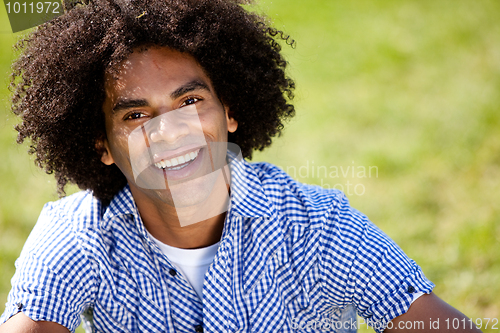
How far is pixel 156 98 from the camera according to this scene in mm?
2338

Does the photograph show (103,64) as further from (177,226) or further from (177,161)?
(177,226)

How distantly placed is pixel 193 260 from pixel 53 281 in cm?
67

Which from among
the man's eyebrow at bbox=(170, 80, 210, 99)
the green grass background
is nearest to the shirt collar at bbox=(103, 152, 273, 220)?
the man's eyebrow at bbox=(170, 80, 210, 99)

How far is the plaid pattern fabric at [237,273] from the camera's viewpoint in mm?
2338

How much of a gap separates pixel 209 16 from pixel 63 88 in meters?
0.80

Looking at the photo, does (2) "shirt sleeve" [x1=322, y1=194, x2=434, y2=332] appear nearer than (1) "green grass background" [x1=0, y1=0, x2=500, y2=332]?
Yes

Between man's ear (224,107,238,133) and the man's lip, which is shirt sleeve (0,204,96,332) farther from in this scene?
man's ear (224,107,238,133)

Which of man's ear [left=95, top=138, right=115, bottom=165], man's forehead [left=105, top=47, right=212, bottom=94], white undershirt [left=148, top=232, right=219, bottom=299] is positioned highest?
man's forehead [left=105, top=47, right=212, bottom=94]

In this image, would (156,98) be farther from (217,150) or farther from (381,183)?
(381,183)

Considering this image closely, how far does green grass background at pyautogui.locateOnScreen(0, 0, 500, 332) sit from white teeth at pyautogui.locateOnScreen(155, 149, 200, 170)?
3.28 ft

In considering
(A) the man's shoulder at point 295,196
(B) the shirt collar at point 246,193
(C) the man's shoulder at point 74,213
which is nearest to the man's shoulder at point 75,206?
(C) the man's shoulder at point 74,213

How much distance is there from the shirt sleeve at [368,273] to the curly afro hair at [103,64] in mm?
898

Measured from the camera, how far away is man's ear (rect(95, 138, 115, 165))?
269 cm

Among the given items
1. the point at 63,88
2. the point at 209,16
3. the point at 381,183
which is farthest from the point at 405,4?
the point at 63,88
